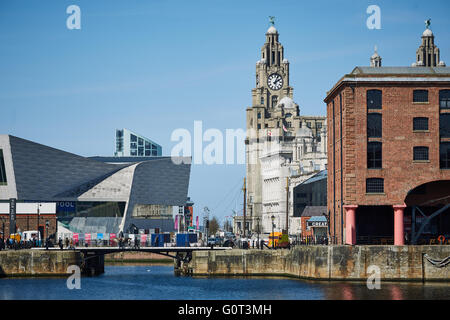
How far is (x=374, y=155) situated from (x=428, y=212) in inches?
438

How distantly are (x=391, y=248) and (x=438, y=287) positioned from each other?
6183 mm

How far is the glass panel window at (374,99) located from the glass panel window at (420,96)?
11.9 feet

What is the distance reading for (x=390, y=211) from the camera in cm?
10025

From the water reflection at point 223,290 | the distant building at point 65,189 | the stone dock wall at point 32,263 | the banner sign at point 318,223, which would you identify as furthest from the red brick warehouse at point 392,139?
the distant building at point 65,189

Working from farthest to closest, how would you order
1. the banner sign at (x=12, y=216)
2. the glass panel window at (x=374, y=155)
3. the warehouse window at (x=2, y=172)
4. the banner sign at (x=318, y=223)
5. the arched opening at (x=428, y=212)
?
the warehouse window at (x=2, y=172)
the banner sign at (x=12, y=216)
the banner sign at (x=318, y=223)
the arched opening at (x=428, y=212)
the glass panel window at (x=374, y=155)

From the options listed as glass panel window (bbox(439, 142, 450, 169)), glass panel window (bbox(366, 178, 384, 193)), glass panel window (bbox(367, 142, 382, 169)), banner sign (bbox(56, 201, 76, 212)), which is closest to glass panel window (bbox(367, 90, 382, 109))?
glass panel window (bbox(367, 142, 382, 169))

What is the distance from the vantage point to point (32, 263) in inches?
4242

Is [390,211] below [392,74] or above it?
below

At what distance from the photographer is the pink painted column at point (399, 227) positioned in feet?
307

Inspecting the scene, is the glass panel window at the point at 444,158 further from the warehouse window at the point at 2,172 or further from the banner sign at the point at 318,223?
the warehouse window at the point at 2,172

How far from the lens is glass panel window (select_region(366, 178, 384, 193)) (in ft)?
310

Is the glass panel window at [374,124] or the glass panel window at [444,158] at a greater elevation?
the glass panel window at [374,124]

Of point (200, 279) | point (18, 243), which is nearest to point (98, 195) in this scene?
point (18, 243)

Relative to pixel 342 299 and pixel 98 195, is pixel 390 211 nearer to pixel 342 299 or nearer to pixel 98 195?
pixel 342 299
